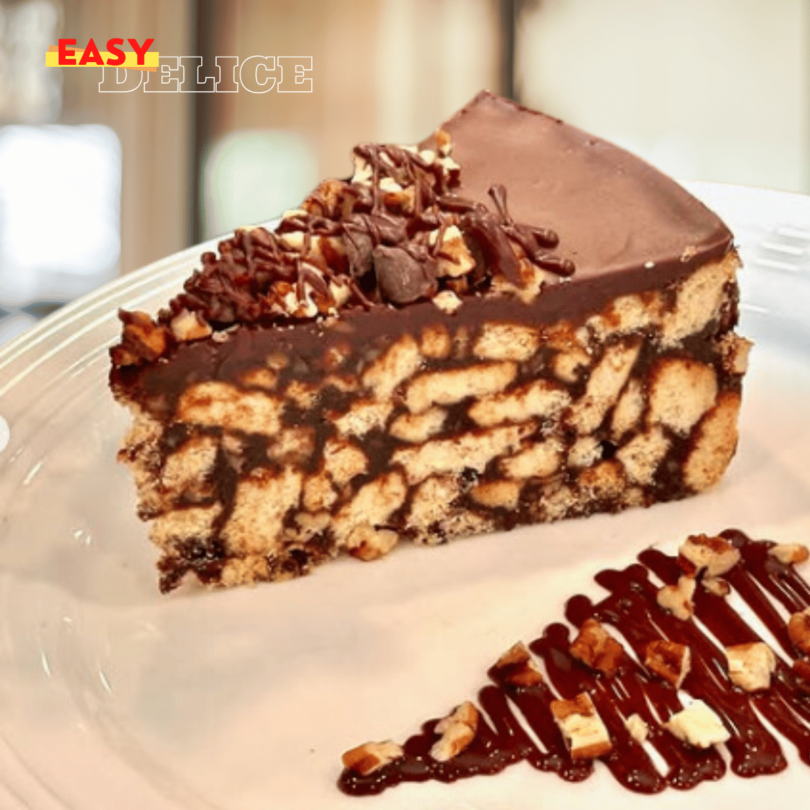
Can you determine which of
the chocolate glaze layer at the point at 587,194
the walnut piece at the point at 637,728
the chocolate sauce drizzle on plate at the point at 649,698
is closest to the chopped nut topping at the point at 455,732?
the chocolate sauce drizzle on plate at the point at 649,698

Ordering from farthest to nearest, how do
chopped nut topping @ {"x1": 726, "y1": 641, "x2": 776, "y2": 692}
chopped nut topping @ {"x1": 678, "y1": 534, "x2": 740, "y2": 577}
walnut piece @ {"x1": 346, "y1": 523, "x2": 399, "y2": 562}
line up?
walnut piece @ {"x1": 346, "y1": 523, "x2": 399, "y2": 562}
chopped nut topping @ {"x1": 678, "y1": 534, "x2": 740, "y2": 577}
chopped nut topping @ {"x1": 726, "y1": 641, "x2": 776, "y2": 692}

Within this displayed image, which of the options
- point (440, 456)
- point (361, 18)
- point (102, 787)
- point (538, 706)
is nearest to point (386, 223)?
point (440, 456)

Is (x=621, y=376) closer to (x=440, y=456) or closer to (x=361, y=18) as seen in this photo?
(x=440, y=456)

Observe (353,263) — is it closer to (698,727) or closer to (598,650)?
(598,650)

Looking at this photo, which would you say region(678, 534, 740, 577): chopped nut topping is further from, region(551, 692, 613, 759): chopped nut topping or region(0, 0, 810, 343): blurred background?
region(0, 0, 810, 343): blurred background

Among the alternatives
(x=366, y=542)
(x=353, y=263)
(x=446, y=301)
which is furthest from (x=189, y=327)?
(x=366, y=542)

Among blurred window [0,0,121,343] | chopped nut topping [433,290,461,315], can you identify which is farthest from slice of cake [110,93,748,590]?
blurred window [0,0,121,343]

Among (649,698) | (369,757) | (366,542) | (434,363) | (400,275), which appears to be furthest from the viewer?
(366,542)
